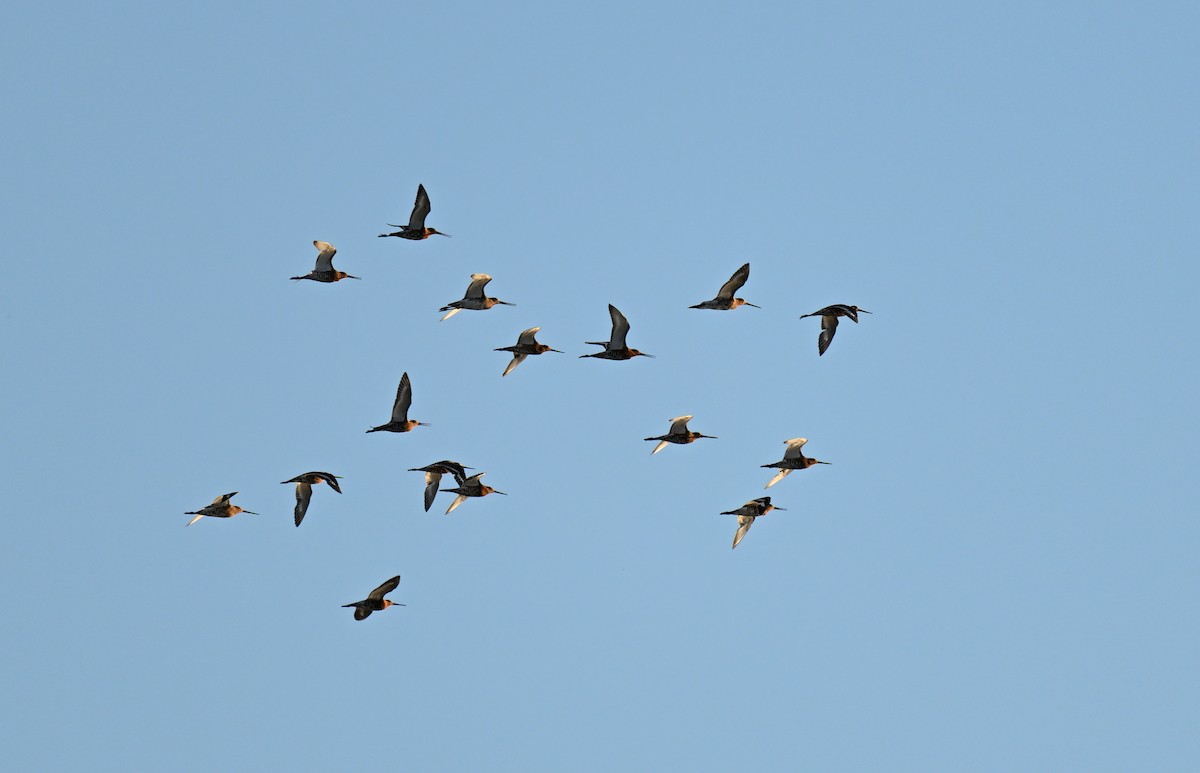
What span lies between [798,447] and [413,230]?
1276 centimetres

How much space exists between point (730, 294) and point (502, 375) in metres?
6.94

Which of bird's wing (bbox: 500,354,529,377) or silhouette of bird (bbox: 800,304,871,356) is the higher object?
silhouette of bird (bbox: 800,304,871,356)

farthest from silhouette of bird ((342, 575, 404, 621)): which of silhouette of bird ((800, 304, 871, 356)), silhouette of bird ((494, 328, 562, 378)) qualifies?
silhouette of bird ((800, 304, 871, 356))

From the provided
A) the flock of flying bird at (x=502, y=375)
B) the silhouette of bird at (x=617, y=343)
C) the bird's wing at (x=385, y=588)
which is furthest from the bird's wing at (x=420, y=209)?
the bird's wing at (x=385, y=588)

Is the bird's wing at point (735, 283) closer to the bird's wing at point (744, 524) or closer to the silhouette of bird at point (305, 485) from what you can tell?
the bird's wing at point (744, 524)

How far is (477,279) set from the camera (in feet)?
153

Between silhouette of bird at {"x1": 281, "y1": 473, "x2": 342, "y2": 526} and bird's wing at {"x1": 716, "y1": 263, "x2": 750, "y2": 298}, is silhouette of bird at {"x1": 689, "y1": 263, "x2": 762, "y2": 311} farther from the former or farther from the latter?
silhouette of bird at {"x1": 281, "y1": 473, "x2": 342, "y2": 526}

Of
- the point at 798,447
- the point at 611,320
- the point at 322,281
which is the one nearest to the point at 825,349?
the point at 798,447

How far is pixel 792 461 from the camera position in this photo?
47.0 m

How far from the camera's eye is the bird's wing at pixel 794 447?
46.8 meters

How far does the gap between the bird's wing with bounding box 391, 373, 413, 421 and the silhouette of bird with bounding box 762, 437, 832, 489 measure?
425 inches

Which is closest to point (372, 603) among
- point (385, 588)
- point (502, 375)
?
point (385, 588)

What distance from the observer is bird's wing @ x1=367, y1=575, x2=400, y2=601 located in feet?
138

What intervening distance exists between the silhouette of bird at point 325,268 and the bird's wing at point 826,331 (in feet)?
47.1
